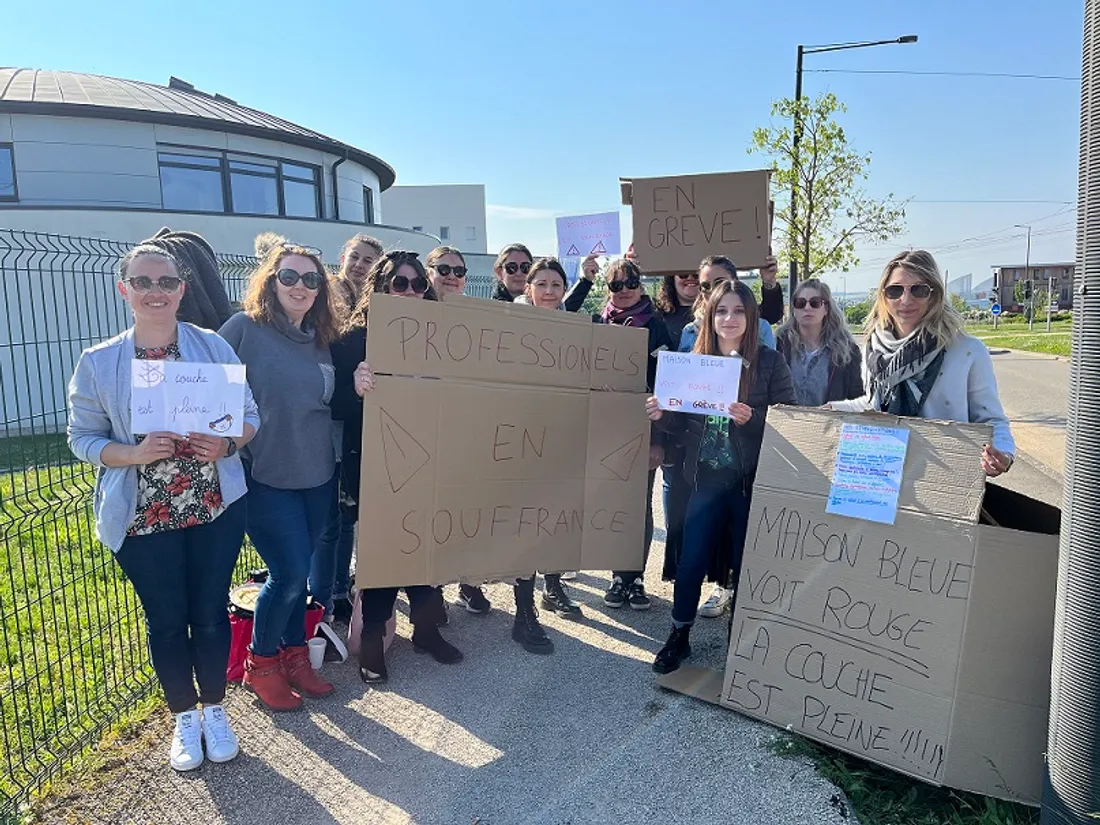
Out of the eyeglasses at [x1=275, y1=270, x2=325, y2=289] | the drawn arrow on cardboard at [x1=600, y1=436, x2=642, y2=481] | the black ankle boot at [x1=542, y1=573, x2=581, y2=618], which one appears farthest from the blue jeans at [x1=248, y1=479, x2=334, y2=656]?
the black ankle boot at [x1=542, y1=573, x2=581, y2=618]

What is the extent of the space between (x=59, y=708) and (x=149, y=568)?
1.28 metres

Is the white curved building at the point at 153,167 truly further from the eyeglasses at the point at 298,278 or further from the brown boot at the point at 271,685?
the brown boot at the point at 271,685

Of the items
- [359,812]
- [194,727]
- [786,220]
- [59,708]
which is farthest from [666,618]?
[786,220]

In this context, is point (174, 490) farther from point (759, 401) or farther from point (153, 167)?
point (153, 167)

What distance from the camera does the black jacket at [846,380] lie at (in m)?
4.02

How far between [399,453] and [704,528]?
4.95 feet

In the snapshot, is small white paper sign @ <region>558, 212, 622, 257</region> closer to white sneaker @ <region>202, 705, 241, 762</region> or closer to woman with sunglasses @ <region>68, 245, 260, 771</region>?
woman with sunglasses @ <region>68, 245, 260, 771</region>

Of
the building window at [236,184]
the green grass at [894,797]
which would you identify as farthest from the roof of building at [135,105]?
the green grass at [894,797]

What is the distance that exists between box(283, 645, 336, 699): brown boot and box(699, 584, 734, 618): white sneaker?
2171mm

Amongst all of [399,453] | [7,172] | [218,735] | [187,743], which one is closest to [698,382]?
[399,453]

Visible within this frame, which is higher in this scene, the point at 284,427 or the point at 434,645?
the point at 284,427

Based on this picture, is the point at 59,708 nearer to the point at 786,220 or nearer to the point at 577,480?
the point at 577,480

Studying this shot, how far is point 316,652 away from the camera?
3768 millimetres

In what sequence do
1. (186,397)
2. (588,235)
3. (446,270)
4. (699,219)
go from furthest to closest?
(588,235) < (699,219) < (446,270) < (186,397)
